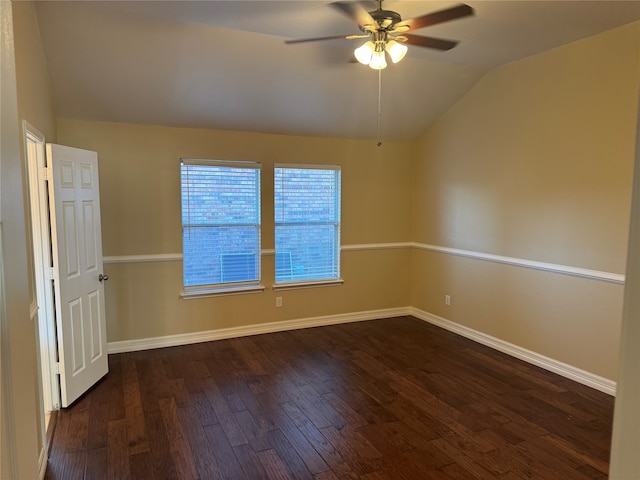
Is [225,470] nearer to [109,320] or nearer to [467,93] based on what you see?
[109,320]

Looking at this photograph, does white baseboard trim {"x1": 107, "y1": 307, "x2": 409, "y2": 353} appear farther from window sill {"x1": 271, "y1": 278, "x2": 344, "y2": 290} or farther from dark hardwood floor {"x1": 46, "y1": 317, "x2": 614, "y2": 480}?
window sill {"x1": 271, "y1": 278, "x2": 344, "y2": 290}

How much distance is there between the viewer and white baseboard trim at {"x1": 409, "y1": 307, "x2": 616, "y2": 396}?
11.6ft

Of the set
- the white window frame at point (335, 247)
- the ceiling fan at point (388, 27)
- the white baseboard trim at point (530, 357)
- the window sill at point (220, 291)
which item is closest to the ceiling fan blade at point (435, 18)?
the ceiling fan at point (388, 27)

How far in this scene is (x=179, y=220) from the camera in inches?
177

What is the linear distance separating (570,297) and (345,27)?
296 cm

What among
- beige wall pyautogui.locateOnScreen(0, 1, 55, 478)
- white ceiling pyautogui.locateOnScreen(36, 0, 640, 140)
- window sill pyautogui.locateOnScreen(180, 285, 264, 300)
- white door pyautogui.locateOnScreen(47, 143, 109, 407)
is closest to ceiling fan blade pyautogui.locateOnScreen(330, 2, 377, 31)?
white ceiling pyautogui.locateOnScreen(36, 0, 640, 140)

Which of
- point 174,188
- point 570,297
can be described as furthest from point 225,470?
point 570,297

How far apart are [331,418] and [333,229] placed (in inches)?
104

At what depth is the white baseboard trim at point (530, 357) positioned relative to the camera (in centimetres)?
354

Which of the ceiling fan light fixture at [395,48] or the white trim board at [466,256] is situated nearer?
the ceiling fan light fixture at [395,48]

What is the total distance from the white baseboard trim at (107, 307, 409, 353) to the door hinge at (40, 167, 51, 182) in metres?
1.94

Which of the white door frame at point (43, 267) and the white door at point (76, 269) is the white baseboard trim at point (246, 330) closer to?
the white door at point (76, 269)

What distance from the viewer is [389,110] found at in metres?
4.83

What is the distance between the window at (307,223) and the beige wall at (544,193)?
4.24 ft
